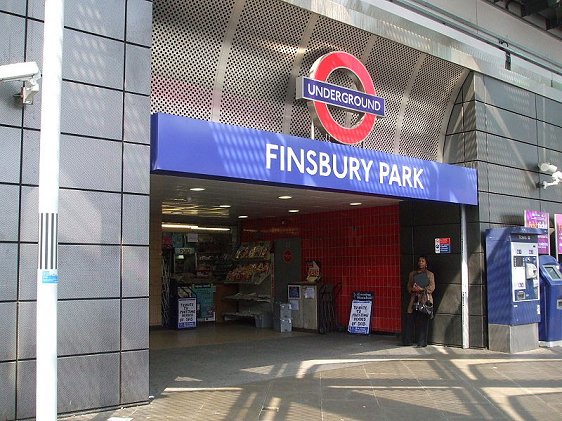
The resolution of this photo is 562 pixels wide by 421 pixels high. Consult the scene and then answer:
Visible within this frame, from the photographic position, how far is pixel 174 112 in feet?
24.5

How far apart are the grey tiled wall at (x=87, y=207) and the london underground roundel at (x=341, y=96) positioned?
105 inches

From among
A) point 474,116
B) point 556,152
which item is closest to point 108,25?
point 474,116

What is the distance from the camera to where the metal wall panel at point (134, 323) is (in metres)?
6.32

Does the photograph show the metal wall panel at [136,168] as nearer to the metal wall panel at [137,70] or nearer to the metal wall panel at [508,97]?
the metal wall panel at [137,70]

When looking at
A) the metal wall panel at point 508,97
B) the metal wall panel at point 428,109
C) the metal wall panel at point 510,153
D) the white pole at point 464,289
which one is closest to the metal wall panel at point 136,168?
the metal wall panel at point 428,109

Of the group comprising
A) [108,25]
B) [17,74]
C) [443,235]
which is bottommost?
[443,235]

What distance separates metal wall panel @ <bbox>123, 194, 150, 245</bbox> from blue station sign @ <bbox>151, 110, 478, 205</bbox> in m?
0.43

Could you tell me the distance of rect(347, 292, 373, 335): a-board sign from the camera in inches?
492

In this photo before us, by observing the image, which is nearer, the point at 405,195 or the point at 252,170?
the point at 252,170

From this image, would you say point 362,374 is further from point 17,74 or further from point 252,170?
point 17,74

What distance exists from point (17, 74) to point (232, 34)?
11.0 feet

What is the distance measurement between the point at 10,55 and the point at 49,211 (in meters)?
2.04

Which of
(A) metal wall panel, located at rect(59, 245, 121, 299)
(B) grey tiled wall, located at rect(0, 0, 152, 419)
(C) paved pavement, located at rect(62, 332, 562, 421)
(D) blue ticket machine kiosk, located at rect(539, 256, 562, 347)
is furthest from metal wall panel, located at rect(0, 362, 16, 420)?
(D) blue ticket machine kiosk, located at rect(539, 256, 562, 347)

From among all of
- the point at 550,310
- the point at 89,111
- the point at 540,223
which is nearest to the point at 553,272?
the point at 550,310
